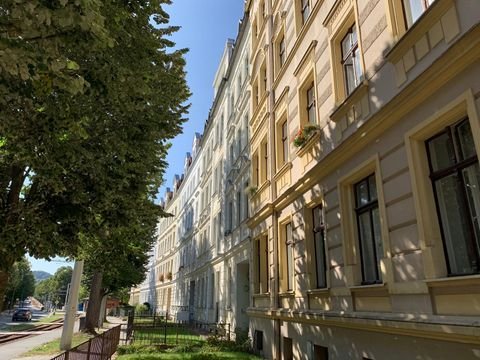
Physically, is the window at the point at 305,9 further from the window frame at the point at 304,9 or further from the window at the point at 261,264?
the window at the point at 261,264

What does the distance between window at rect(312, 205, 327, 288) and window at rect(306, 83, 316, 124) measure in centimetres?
251

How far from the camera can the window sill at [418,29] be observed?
5.37 metres

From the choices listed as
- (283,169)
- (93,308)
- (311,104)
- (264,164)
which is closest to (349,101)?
(311,104)

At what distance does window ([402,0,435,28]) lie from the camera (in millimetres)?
6148

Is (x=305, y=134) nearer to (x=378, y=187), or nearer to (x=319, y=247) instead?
(x=319, y=247)

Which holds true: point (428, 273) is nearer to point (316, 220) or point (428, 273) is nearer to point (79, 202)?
point (316, 220)

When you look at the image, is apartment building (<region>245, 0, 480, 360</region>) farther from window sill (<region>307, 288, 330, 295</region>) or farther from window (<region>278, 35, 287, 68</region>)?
window (<region>278, 35, 287, 68</region>)

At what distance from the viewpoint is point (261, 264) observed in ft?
47.0

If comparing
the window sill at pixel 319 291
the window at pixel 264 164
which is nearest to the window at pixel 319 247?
the window sill at pixel 319 291

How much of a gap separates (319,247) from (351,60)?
435cm

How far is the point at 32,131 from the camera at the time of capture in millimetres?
6633

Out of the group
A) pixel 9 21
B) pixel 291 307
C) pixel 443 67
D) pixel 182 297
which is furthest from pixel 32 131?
pixel 182 297

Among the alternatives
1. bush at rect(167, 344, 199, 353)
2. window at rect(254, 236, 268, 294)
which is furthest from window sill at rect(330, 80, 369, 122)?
bush at rect(167, 344, 199, 353)

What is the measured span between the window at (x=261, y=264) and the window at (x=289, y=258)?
2114mm
